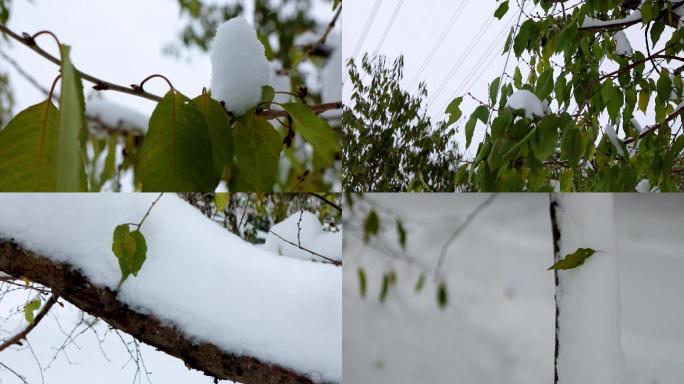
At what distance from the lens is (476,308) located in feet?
2.56

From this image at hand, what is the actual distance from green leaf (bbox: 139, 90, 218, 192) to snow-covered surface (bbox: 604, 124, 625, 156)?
663 mm

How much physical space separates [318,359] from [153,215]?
0.88 feet

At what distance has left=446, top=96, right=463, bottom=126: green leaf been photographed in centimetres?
83

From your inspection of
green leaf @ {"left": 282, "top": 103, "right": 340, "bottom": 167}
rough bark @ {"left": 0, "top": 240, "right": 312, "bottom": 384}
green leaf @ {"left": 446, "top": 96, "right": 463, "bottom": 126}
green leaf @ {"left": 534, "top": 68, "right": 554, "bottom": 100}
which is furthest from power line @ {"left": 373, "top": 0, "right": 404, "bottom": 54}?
rough bark @ {"left": 0, "top": 240, "right": 312, "bottom": 384}

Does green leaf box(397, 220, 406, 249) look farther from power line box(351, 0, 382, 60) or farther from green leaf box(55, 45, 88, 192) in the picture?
green leaf box(55, 45, 88, 192)

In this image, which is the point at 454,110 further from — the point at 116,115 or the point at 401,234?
the point at 116,115

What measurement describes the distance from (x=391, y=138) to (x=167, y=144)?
1.45ft

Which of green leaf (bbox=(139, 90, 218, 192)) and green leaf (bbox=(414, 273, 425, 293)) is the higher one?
green leaf (bbox=(139, 90, 218, 192))

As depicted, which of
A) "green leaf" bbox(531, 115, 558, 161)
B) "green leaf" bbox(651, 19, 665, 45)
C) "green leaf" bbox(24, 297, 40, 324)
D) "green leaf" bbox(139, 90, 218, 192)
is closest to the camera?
"green leaf" bbox(139, 90, 218, 192)

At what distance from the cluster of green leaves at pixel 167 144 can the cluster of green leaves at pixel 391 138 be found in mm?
281

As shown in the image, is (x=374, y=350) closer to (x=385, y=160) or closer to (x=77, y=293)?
(x=385, y=160)

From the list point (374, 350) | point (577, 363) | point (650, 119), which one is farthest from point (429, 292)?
point (650, 119)

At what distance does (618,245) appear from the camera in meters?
0.80

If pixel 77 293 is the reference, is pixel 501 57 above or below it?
above
